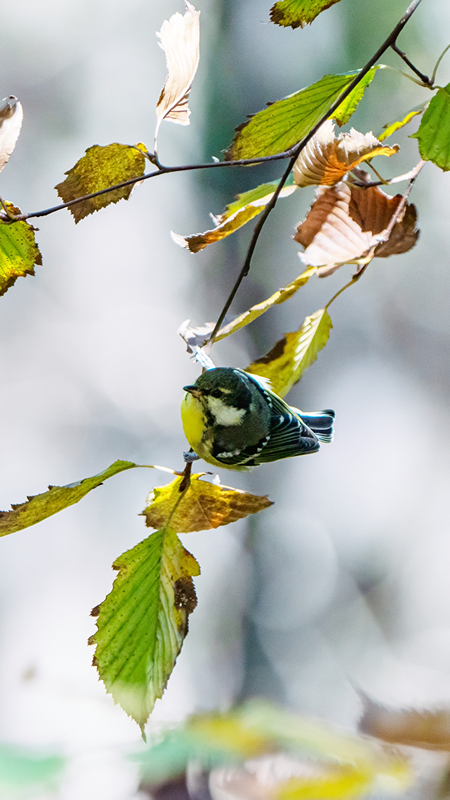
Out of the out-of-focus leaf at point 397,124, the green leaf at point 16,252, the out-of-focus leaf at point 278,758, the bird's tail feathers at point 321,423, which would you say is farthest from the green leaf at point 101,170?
the out-of-focus leaf at point 278,758

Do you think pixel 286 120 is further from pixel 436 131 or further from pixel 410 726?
pixel 410 726

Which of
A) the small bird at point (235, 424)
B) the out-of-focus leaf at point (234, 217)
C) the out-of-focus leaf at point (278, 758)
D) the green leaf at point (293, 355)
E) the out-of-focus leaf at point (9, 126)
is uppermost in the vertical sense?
the out-of-focus leaf at point (9, 126)

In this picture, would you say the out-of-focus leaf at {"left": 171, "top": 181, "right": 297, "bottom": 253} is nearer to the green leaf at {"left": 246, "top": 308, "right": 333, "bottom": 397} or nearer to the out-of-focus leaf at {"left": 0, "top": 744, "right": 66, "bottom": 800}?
the green leaf at {"left": 246, "top": 308, "right": 333, "bottom": 397}

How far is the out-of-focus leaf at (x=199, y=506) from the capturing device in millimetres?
366

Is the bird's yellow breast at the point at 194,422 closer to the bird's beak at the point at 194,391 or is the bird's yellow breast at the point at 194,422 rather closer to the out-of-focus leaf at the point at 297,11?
the bird's beak at the point at 194,391

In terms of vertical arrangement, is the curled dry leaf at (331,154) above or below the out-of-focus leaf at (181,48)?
below

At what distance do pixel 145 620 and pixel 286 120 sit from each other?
315mm

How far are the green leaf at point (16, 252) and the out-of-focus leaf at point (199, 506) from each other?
16 cm

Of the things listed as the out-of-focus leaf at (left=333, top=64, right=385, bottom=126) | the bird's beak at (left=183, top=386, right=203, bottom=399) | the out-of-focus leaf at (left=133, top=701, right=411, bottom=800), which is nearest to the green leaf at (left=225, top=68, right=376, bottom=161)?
the out-of-focus leaf at (left=333, top=64, right=385, bottom=126)

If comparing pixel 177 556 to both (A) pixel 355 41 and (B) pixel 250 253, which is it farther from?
(A) pixel 355 41

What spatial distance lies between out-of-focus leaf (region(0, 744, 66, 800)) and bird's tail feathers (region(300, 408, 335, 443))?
26.2 inches

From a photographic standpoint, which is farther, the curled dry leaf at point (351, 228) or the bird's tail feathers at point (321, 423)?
the bird's tail feathers at point (321, 423)

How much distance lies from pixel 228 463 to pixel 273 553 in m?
1.31

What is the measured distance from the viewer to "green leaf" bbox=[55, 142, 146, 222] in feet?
1.13
